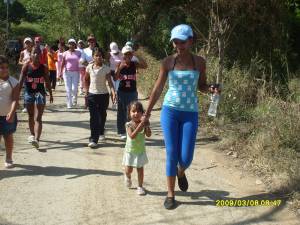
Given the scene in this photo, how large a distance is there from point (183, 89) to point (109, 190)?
5.39 ft

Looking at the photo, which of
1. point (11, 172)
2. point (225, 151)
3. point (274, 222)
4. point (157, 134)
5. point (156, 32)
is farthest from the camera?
point (156, 32)

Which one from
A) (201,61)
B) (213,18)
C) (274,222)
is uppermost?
(213,18)

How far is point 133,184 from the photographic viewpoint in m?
6.33

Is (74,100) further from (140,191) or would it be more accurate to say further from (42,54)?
(140,191)

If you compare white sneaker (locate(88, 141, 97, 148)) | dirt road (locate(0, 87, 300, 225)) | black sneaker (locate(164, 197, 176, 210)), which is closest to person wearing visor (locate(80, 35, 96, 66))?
dirt road (locate(0, 87, 300, 225))

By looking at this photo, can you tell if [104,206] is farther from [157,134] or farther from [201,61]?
[157,134]

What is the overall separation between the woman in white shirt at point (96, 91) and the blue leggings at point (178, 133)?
305cm

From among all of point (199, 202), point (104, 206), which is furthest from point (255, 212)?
point (104, 206)

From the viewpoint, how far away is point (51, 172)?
6.86 m

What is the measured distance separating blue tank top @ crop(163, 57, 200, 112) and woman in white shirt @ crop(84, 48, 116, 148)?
3124 mm

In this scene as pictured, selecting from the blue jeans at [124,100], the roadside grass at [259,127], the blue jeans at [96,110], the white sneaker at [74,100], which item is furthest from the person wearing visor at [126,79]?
the white sneaker at [74,100]

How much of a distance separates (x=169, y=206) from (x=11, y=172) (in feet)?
8.32

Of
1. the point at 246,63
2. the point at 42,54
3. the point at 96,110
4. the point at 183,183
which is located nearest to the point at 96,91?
the point at 96,110

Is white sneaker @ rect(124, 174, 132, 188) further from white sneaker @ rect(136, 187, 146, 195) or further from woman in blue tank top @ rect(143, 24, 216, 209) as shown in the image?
woman in blue tank top @ rect(143, 24, 216, 209)
